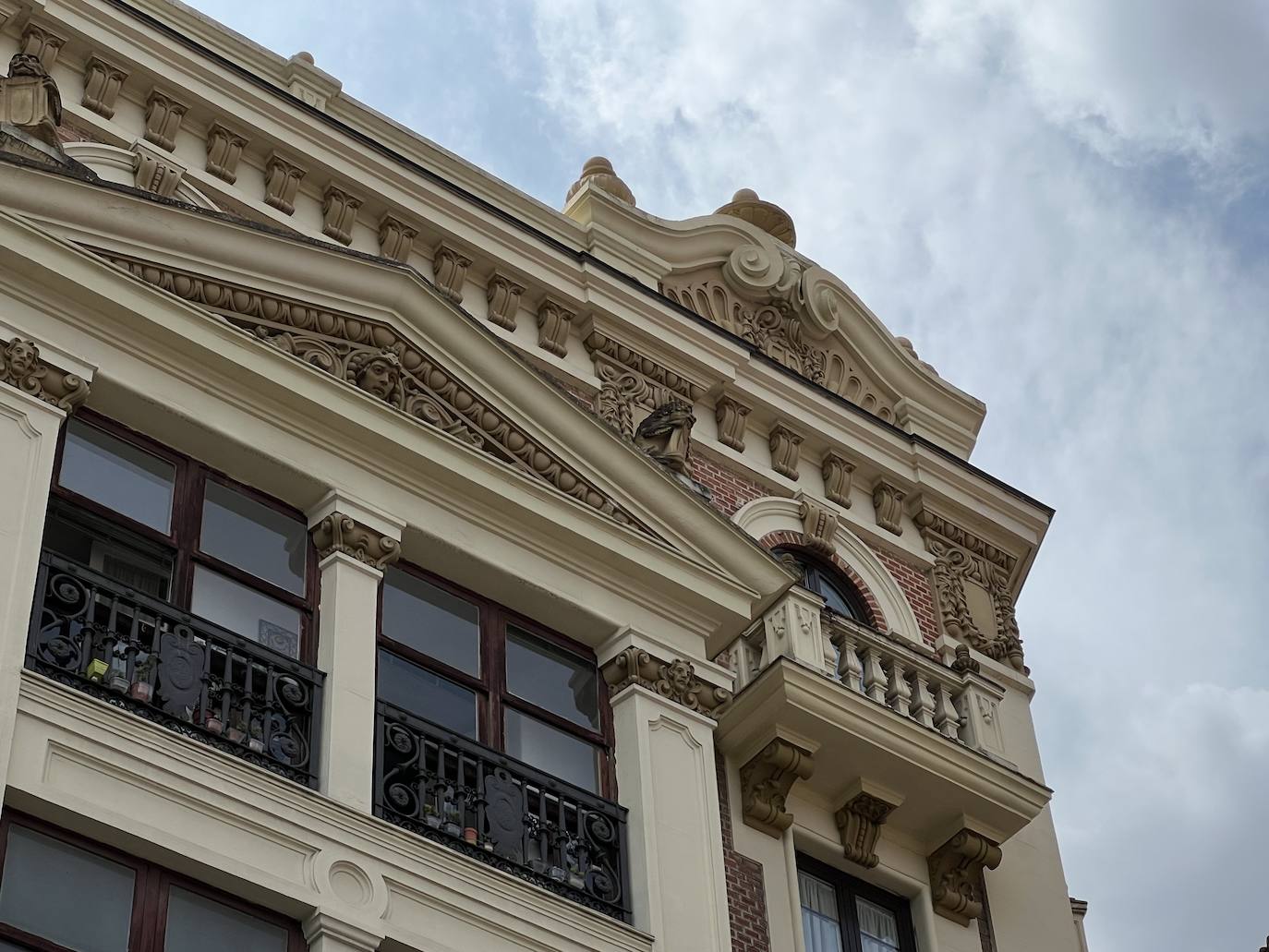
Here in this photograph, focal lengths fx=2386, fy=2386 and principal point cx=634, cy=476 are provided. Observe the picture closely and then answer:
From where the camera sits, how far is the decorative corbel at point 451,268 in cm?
2219

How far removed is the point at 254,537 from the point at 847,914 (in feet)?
21.3

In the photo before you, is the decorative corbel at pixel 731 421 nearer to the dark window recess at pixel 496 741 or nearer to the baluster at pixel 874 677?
the baluster at pixel 874 677

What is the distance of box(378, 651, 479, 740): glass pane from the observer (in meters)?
16.4

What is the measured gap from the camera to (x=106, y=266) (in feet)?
53.2

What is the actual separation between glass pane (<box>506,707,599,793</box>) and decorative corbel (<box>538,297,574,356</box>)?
6.11 metres

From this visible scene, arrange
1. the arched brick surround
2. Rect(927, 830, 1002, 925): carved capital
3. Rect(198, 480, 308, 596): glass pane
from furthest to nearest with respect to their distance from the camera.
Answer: the arched brick surround → Rect(927, 830, 1002, 925): carved capital → Rect(198, 480, 308, 596): glass pane

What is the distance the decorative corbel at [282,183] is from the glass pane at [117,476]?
5.85 m

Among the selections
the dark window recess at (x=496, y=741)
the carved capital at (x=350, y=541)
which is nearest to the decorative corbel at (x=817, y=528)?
the dark window recess at (x=496, y=741)

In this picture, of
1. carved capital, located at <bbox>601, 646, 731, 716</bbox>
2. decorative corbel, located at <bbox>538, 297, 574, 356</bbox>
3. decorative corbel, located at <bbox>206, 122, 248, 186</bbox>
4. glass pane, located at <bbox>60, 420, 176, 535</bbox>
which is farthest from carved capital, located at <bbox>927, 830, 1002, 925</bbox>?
decorative corbel, located at <bbox>206, 122, 248, 186</bbox>

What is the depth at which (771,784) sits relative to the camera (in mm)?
19781

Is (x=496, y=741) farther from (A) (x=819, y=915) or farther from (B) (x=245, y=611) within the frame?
(A) (x=819, y=915)

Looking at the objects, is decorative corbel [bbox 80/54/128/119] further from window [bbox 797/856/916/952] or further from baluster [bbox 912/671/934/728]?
window [bbox 797/856/916/952]

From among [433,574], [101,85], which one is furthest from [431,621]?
[101,85]

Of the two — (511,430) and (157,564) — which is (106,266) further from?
(511,430)
